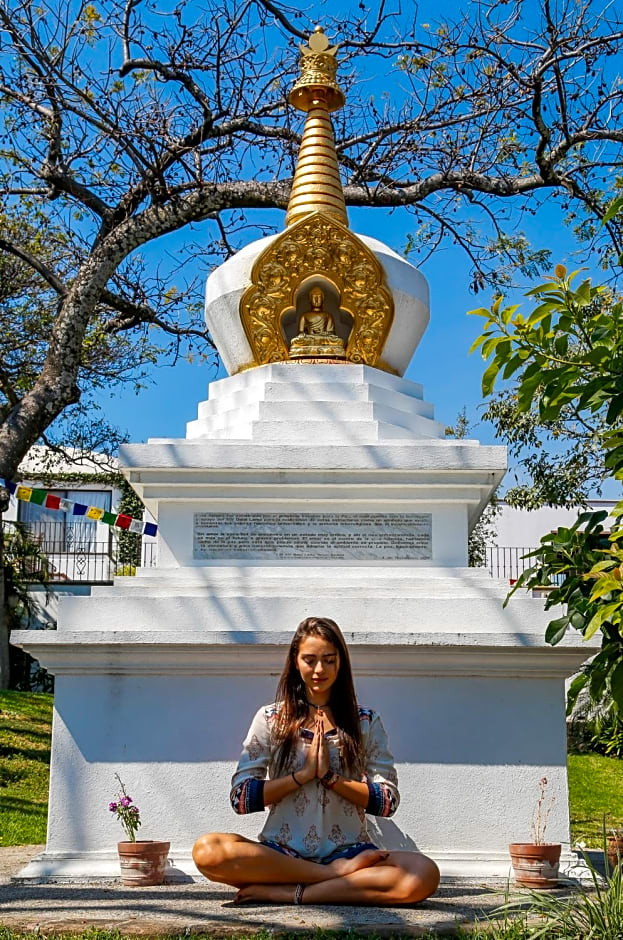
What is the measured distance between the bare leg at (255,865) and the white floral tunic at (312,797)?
0.51ft

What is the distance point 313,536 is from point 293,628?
0.69m

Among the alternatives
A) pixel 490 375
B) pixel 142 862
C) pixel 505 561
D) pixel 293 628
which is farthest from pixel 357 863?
pixel 505 561

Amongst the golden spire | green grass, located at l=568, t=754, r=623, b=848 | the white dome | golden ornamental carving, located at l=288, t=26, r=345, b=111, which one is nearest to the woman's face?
the white dome

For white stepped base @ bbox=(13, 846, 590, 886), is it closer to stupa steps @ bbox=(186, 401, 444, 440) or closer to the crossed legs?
the crossed legs

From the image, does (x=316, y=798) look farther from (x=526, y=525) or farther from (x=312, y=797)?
(x=526, y=525)

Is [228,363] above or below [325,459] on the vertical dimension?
above

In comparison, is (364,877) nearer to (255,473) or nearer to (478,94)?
(255,473)

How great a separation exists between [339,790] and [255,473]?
2.16 metres

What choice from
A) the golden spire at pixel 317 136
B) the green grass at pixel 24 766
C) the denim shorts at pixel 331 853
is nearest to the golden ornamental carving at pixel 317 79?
the golden spire at pixel 317 136

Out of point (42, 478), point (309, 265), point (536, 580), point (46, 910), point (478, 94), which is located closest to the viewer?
point (46, 910)

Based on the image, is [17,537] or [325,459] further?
[17,537]

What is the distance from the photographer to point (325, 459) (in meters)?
5.98

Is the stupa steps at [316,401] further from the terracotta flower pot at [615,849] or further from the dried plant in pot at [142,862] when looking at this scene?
the terracotta flower pot at [615,849]

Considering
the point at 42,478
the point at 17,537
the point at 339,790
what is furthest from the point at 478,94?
the point at 17,537
